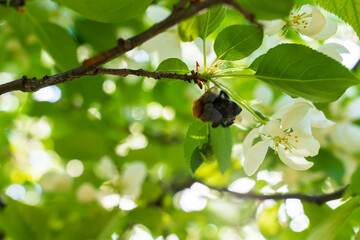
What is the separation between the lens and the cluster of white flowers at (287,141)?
2.29 feet

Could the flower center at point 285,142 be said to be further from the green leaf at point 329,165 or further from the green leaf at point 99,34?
the green leaf at point 99,34

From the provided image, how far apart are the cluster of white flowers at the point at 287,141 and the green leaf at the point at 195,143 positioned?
0.08m

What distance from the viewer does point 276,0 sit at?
43 cm

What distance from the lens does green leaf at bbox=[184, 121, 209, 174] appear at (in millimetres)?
733

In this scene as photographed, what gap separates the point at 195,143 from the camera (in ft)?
2.43

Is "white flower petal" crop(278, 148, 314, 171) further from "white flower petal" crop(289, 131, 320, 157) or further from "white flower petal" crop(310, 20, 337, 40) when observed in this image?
"white flower petal" crop(310, 20, 337, 40)

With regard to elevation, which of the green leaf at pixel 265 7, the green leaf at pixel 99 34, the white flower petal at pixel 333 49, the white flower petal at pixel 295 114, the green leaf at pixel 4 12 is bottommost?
the white flower petal at pixel 295 114

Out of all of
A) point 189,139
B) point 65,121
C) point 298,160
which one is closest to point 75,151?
point 65,121

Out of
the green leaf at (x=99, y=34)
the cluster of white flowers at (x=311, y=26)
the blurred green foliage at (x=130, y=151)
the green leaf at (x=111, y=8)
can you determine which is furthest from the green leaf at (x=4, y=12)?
the cluster of white flowers at (x=311, y=26)

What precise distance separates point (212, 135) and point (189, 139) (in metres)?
0.05

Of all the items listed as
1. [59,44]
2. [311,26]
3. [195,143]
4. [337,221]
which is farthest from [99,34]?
[337,221]

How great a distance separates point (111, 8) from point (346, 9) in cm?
39

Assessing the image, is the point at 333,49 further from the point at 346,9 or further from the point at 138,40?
the point at 138,40

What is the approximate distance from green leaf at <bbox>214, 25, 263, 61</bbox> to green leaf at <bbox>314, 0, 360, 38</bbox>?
12 centimetres
